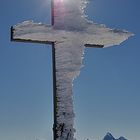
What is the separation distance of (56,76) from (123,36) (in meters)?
1.56

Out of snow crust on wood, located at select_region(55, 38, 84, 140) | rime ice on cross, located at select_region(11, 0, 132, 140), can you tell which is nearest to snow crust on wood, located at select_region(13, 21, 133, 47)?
rime ice on cross, located at select_region(11, 0, 132, 140)

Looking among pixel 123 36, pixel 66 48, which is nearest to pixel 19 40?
pixel 66 48

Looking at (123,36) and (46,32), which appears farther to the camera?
(123,36)

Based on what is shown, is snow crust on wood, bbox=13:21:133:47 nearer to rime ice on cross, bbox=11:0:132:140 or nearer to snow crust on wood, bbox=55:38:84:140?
rime ice on cross, bbox=11:0:132:140

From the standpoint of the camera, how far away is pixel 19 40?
6.30 m

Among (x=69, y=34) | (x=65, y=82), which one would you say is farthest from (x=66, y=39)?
(x=65, y=82)

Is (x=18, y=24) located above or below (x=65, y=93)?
above

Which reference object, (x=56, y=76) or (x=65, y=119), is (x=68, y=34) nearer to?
(x=56, y=76)

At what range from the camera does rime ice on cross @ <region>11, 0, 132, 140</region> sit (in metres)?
5.95

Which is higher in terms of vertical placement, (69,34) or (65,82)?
(69,34)

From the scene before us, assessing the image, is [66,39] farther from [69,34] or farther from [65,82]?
[65,82]

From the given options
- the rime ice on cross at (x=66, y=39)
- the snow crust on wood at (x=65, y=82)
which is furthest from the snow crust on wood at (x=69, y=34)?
the snow crust on wood at (x=65, y=82)

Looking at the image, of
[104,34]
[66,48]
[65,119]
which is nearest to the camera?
[65,119]

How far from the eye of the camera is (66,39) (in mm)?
6422
